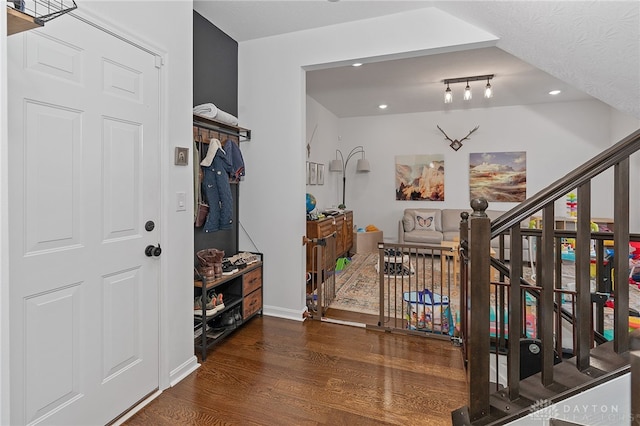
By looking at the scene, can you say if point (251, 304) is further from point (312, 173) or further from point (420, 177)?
point (420, 177)

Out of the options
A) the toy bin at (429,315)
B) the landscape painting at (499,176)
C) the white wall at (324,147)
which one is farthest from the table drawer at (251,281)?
the landscape painting at (499,176)

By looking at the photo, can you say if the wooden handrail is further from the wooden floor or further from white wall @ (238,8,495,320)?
white wall @ (238,8,495,320)

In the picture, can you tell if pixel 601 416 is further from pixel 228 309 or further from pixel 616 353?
pixel 228 309

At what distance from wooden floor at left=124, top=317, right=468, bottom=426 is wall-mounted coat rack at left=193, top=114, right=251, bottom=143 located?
1799 mm

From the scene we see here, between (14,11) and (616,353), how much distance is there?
8.46 feet

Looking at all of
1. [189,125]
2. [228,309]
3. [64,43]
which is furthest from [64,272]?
[228,309]

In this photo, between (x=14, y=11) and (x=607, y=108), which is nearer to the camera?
(x=14, y=11)

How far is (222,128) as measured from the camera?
304 cm

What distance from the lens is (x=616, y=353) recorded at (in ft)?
4.63

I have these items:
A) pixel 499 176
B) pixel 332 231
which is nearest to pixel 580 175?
pixel 332 231

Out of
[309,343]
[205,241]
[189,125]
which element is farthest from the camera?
[205,241]

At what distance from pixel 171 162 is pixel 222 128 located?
Answer: 99cm

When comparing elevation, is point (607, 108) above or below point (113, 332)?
above

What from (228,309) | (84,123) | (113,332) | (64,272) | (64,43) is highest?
(64,43)
